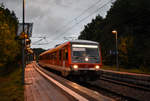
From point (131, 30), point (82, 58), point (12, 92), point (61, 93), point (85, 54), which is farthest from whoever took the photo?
point (131, 30)

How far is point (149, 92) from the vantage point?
9289 millimetres

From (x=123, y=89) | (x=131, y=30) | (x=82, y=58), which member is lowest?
(x=123, y=89)

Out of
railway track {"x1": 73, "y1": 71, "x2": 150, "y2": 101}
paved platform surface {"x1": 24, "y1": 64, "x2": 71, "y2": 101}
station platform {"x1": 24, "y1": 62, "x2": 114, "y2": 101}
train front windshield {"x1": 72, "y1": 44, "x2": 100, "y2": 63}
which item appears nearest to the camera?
station platform {"x1": 24, "y1": 62, "x2": 114, "y2": 101}

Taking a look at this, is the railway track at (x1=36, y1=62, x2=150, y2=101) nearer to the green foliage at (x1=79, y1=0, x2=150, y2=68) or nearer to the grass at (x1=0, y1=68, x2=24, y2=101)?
the grass at (x1=0, y1=68, x2=24, y2=101)

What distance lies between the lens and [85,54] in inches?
476

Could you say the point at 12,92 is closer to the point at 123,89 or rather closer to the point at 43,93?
the point at 43,93

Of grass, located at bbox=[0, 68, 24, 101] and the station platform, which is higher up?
the station platform

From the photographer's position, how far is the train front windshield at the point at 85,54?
11.9m

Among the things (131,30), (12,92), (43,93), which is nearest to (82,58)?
(43,93)

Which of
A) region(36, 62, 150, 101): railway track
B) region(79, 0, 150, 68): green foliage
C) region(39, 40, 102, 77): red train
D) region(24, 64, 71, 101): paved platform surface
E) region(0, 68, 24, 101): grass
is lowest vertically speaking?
region(36, 62, 150, 101): railway track

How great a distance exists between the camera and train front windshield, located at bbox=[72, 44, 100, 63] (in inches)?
469

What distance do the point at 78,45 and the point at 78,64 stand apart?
4.63 ft

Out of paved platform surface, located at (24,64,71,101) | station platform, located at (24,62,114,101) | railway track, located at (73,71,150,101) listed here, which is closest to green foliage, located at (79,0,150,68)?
railway track, located at (73,71,150,101)

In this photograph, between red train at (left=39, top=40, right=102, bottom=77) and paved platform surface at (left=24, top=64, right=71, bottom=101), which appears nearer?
paved platform surface at (left=24, top=64, right=71, bottom=101)
